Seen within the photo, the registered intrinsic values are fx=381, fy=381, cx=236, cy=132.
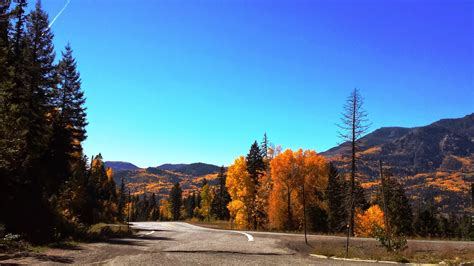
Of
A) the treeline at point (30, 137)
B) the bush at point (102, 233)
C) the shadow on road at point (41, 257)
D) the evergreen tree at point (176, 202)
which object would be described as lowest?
the evergreen tree at point (176, 202)

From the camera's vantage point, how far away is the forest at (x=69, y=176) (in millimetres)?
21922

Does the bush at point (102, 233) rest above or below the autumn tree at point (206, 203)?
above

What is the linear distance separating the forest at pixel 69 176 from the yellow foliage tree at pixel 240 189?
0.57 ft

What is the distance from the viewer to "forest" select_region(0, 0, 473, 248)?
21.9 meters

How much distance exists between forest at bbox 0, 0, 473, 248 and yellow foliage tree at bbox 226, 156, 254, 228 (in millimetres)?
175

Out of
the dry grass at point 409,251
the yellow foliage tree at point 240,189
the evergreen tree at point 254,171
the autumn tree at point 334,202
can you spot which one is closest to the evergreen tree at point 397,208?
the autumn tree at point 334,202

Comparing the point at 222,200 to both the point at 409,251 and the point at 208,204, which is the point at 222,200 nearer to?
the point at 208,204

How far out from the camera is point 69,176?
121 feet

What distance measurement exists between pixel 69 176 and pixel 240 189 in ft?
116

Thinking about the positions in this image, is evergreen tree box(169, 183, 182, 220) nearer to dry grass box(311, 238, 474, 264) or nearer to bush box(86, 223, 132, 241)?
bush box(86, 223, 132, 241)

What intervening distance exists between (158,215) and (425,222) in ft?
339

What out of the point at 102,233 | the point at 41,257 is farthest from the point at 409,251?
the point at 102,233

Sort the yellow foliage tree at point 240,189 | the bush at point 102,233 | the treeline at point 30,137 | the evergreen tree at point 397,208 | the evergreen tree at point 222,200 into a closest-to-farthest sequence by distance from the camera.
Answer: the treeline at point 30,137 < the bush at point 102,233 < the evergreen tree at point 397,208 < the yellow foliage tree at point 240,189 < the evergreen tree at point 222,200

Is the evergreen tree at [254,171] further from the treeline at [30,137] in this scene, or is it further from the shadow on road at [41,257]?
the shadow on road at [41,257]
